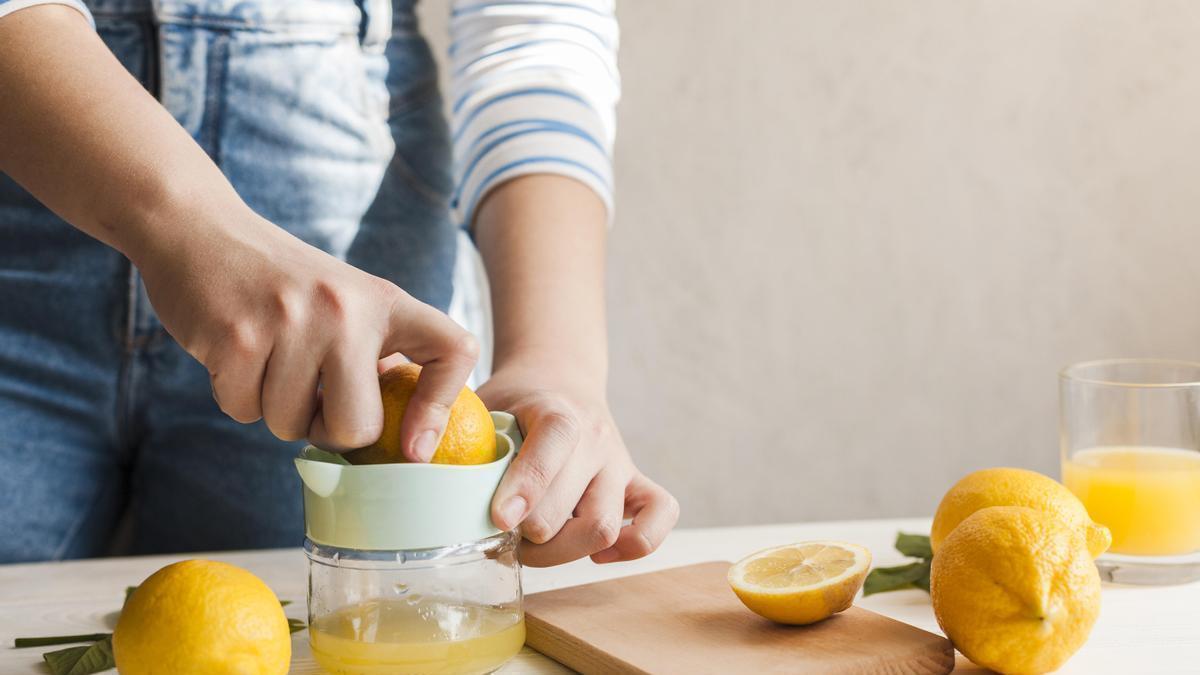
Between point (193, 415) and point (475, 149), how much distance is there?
Answer: 15.7 inches

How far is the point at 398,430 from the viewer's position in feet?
2.30

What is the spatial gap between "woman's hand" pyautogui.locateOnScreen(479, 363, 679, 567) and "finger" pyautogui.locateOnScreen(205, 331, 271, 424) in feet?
0.53

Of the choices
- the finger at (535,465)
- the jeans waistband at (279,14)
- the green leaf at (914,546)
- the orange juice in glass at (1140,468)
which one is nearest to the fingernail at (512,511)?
the finger at (535,465)

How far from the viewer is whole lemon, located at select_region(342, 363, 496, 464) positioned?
0.70 m

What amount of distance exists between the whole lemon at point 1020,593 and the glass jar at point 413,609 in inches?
11.4

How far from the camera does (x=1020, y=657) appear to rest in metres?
0.71

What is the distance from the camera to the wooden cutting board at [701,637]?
72 centimetres

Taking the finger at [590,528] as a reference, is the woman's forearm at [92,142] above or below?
above

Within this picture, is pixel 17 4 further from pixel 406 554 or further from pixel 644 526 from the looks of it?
pixel 644 526

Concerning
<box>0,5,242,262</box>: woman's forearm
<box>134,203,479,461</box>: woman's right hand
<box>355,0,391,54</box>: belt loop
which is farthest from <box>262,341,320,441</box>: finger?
<box>355,0,391,54</box>: belt loop

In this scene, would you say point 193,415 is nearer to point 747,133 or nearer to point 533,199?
point 533,199

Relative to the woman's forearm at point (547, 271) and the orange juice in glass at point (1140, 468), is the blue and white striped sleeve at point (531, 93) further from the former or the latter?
the orange juice in glass at point (1140, 468)

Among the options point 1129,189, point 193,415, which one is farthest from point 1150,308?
point 193,415

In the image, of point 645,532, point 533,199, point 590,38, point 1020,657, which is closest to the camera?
point 1020,657
